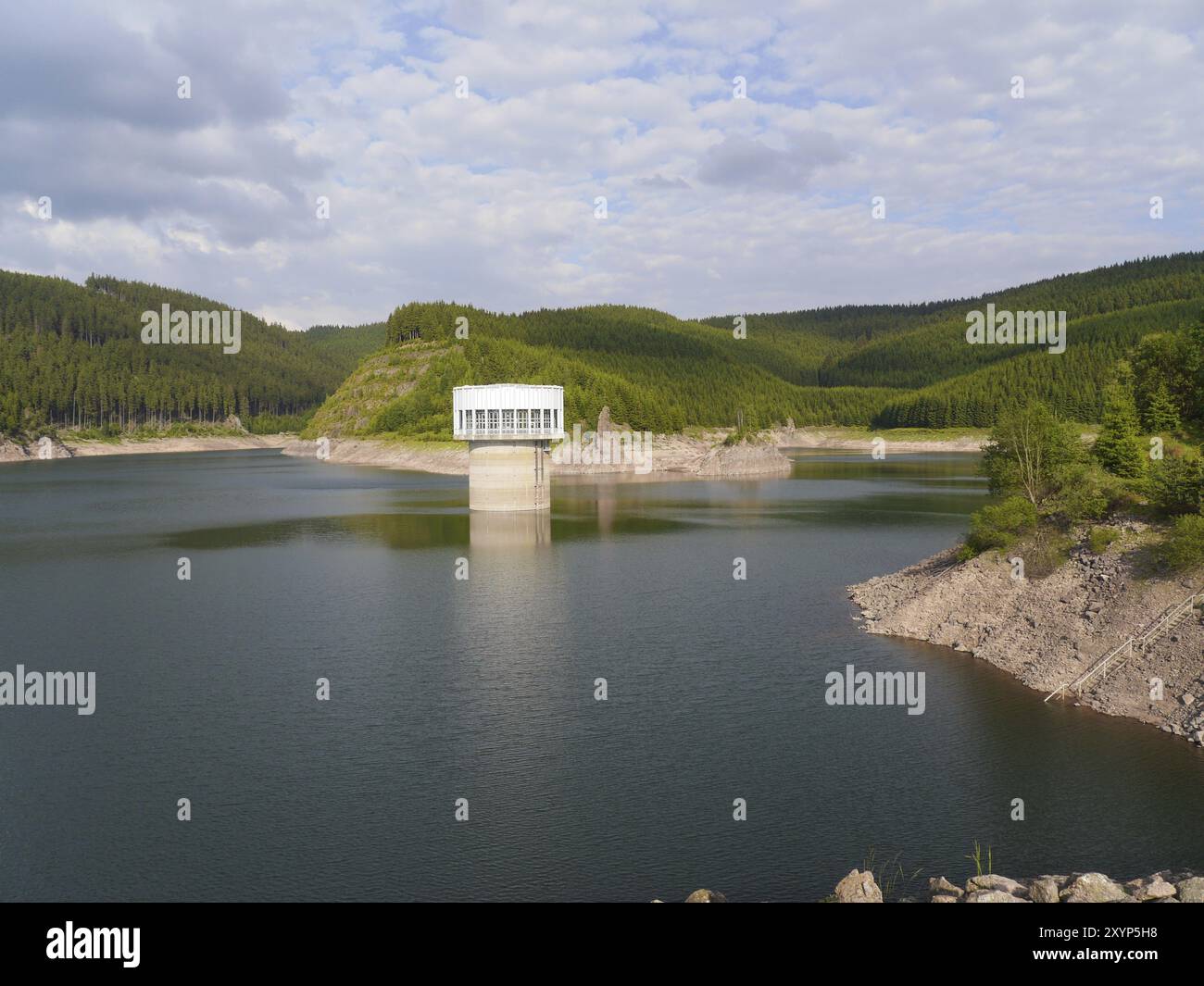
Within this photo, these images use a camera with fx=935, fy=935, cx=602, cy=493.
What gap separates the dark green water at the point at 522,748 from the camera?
2019 cm

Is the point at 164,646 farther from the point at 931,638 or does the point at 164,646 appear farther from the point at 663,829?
the point at 931,638

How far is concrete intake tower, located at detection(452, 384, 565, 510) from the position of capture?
7812 cm

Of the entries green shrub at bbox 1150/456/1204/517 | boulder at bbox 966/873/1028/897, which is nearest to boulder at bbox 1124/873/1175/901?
boulder at bbox 966/873/1028/897

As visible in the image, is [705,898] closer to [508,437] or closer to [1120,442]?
[1120,442]

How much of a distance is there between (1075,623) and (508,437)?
52215mm

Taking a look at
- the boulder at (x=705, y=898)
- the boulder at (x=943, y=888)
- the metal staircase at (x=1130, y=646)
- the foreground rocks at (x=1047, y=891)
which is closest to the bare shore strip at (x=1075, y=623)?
the metal staircase at (x=1130, y=646)

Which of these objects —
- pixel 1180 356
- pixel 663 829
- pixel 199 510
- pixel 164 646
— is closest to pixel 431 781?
pixel 663 829

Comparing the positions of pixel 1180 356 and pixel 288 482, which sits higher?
pixel 1180 356

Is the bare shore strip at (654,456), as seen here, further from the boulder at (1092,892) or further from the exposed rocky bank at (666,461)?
the boulder at (1092,892)

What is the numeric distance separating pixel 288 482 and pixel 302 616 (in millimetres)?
86153

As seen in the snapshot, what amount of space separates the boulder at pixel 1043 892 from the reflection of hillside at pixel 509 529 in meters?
49.7

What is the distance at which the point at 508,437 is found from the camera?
7844 cm

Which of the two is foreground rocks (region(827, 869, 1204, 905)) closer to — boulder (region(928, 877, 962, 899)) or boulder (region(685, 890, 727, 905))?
boulder (region(928, 877, 962, 899))
